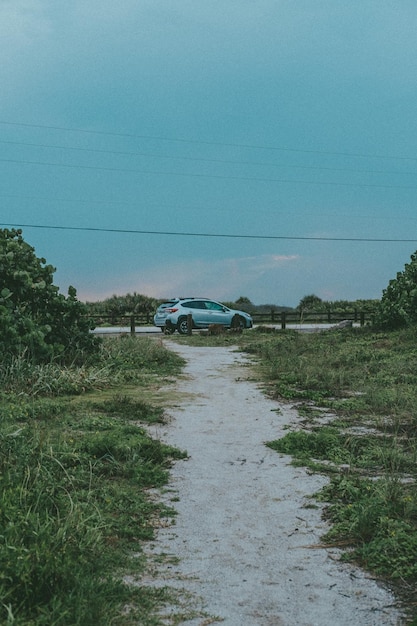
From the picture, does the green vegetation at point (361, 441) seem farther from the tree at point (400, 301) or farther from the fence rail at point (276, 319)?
the fence rail at point (276, 319)

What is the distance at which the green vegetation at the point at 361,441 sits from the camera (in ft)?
15.8

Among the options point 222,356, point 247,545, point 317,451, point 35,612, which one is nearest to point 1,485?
point 35,612

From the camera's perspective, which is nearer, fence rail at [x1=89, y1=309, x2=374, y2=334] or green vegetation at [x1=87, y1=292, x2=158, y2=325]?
fence rail at [x1=89, y1=309, x2=374, y2=334]

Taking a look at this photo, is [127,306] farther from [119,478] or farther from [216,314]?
[119,478]

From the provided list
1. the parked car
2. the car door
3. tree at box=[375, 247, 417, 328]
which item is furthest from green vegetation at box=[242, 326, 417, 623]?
the car door

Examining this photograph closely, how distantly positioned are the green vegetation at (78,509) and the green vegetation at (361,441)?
4.95ft

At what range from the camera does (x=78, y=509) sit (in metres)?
4.77

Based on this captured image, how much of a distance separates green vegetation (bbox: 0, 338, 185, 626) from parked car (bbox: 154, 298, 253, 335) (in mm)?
18750

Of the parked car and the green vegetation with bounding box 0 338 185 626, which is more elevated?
the parked car

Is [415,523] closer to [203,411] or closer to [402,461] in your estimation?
[402,461]

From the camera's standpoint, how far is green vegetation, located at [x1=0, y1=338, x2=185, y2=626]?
3.74 metres

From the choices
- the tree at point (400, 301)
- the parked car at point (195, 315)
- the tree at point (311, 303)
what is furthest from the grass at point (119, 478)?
the tree at point (311, 303)

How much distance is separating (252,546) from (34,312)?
9997mm

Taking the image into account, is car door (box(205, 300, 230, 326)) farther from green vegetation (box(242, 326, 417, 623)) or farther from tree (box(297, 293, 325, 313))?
tree (box(297, 293, 325, 313))
